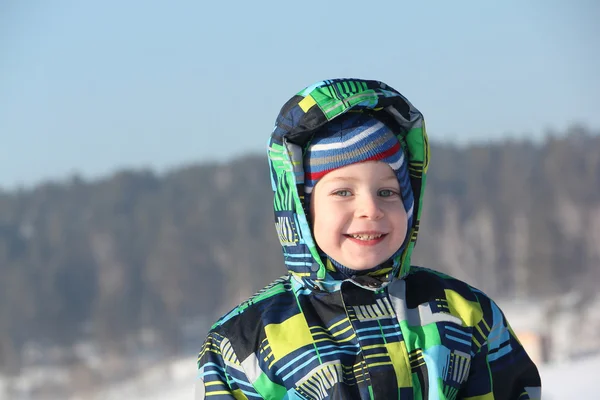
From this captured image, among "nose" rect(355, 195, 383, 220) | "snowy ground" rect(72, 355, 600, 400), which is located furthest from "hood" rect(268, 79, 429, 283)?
"snowy ground" rect(72, 355, 600, 400)

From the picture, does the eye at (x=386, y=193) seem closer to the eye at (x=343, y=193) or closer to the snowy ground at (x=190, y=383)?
the eye at (x=343, y=193)

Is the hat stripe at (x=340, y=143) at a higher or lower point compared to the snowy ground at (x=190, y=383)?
higher

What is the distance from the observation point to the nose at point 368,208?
1.89 metres

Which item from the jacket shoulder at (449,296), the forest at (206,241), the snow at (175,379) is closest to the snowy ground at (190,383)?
the snow at (175,379)

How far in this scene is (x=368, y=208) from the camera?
189cm

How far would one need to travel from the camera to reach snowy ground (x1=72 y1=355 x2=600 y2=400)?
7.77m

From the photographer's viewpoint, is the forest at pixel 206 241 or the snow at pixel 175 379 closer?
the snow at pixel 175 379

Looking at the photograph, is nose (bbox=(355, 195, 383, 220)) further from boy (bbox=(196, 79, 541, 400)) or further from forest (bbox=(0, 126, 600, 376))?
forest (bbox=(0, 126, 600, 376))

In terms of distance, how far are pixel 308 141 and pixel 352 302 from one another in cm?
34

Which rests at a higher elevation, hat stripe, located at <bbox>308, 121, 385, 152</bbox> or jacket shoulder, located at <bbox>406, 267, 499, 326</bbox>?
hat stripe, located at <bbox>308, 121, 385, 152</bbox>

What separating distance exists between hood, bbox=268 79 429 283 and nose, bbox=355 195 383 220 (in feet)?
0.37

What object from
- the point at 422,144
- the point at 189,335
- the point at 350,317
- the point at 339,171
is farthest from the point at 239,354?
the point at 189,335

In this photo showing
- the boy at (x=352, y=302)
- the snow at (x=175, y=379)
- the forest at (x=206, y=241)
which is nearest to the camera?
the boy at (x=352, y=302)

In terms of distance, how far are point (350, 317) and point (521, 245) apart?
22313 millimetres
